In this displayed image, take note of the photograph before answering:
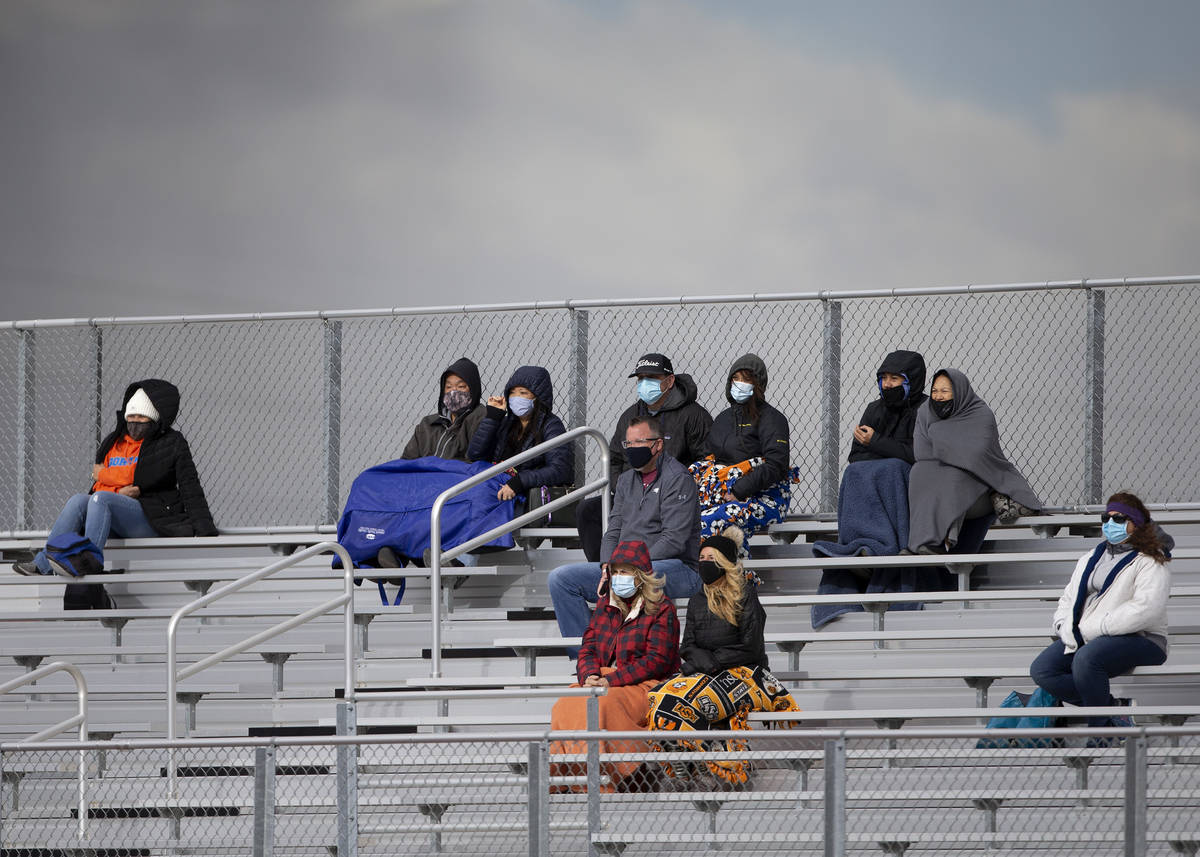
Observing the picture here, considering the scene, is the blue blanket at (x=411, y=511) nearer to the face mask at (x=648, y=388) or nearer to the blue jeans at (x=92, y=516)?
the face mask at (x=648, y=388)

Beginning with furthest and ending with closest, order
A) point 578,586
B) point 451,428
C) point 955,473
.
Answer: point 451,428
point 955,473
point 578,586

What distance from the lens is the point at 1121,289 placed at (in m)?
9.19

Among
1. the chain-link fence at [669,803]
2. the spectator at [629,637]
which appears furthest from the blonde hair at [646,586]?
the chain-link fence at [669,803]

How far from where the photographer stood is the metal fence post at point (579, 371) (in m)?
9.57

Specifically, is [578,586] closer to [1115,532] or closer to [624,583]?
[624,583]

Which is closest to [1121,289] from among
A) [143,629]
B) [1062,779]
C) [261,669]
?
[1062,779]

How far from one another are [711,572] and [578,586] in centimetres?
102

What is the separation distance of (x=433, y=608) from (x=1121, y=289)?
4387 mm

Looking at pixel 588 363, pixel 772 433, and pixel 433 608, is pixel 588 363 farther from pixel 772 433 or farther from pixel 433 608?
pixel 433 608

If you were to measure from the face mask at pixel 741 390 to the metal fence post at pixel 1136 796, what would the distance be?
13.4ft

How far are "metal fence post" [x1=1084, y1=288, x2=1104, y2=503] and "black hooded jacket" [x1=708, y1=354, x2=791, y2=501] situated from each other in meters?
1.79

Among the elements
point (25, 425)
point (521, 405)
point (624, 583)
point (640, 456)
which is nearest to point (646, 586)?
point (624, 583)

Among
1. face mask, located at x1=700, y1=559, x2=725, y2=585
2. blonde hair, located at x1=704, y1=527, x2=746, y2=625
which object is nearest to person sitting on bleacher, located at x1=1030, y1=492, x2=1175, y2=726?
blonde hair, located at x1=704, y1=527, x2=746, y2=625

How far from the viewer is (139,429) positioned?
9578mm
